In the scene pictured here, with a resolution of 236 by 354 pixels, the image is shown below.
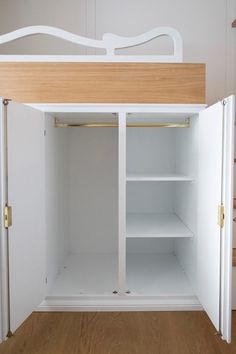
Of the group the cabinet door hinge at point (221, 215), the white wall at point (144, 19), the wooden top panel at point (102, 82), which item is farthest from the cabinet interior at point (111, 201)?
the cabinet door hinge at point (221, 215)

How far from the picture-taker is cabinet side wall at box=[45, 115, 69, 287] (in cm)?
223

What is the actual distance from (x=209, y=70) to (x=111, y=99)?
1270 mm

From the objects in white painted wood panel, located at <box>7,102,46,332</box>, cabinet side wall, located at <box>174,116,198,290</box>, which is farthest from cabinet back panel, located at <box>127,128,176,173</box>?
white painted wood panel, located at <box>7,102,46,332</box>

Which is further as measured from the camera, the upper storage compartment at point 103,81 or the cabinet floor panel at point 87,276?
the cabinet floor panel at point 87,276

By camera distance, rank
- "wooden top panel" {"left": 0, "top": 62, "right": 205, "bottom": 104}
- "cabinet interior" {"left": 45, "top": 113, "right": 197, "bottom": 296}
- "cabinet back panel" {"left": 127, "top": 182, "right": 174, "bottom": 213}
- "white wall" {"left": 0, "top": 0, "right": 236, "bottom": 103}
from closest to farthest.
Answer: "wooden top panel" {"left": 0, "top": 62, "right": 205, "bottom": 104} < "cabinet interior" {"left": 45, "top": 113, "right": 197, "bottom": 296} < "white wall" {"left": 0, "top": 0, "right": 236, "bottom": 103} < "cabinet back panel" {"left": 127, "top": 182, "right": 174, "bottom": 213}

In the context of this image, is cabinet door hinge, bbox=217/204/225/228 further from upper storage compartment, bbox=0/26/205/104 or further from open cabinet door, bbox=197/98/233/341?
upper storage compartment, bbox=0/26/205/104

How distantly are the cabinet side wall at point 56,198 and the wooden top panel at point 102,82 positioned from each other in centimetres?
21

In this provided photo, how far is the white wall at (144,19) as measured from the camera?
2908mm

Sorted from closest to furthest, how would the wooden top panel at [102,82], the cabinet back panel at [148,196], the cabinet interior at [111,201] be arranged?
1. the wooden top panel at [102,82]
2. the cabinet interior at [111,201]
3. the cabinet back panel at [148,196]

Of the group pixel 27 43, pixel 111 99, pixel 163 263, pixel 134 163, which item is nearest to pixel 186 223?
pixel 163 263

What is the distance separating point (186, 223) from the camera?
2.48 m

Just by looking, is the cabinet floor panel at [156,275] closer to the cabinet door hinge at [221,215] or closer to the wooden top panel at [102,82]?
the cabinet door hinge at [221,215]

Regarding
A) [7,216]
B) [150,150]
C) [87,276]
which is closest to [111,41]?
[150,150]

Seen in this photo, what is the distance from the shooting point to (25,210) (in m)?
1.74
